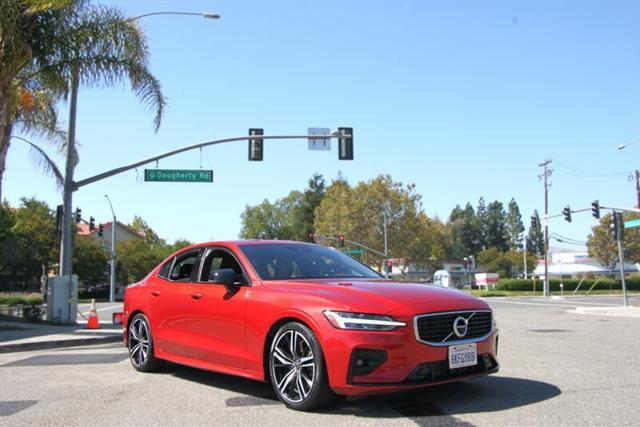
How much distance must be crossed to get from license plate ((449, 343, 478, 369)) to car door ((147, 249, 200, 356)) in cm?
301

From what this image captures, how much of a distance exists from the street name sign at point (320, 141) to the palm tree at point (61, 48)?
588cm

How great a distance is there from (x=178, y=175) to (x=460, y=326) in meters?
17.3

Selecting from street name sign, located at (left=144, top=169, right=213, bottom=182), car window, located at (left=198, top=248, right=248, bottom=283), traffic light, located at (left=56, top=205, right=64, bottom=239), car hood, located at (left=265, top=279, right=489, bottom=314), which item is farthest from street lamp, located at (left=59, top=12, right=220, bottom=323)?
car hood, located at (left=265, top=279, right=489, bottom=314)

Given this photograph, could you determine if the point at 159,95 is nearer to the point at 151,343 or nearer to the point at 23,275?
the point at 151,343

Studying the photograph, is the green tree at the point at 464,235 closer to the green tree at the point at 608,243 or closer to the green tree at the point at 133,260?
the green tree at the point at 608,243

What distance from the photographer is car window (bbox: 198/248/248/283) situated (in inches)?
255

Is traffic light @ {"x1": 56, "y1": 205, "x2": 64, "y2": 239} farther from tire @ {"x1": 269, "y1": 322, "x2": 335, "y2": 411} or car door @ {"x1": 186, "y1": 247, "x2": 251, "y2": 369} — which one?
tire @ {"x1": 269, "y1": 322, "x2": 335, "y2": 411}

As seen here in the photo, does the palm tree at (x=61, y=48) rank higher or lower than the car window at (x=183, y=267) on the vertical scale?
higher

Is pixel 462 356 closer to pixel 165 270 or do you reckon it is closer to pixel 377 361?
pixel 377 361

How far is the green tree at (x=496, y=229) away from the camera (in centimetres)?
15425

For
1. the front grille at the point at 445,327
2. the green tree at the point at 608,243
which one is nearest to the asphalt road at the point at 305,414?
the front grille at the point at 445,327

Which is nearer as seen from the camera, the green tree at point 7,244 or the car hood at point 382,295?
the car hood at point 382,295

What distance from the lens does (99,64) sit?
630 inches

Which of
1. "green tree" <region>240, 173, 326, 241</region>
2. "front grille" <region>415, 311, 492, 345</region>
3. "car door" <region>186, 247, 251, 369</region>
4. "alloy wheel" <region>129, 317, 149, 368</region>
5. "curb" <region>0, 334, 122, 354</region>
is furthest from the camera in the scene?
"green tree" <region>240, 173, 326, 241</region>
